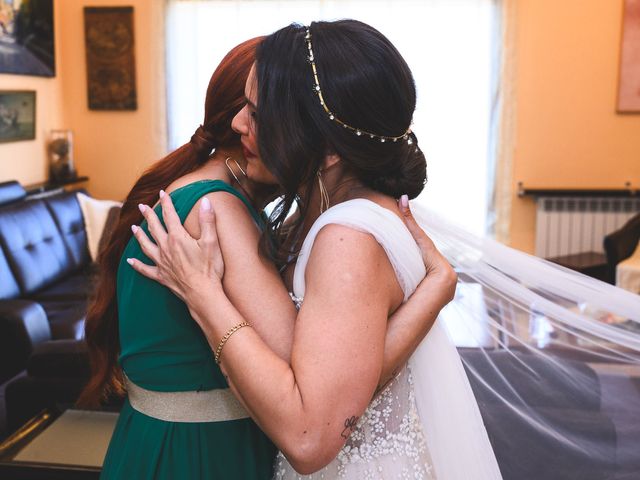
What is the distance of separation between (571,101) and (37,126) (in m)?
4.11

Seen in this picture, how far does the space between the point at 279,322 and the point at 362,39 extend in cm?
44

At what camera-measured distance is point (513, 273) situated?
1685 millimetres

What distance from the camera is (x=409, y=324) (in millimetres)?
1213

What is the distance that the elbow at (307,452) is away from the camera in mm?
1016

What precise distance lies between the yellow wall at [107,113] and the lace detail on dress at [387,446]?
15.5 feet

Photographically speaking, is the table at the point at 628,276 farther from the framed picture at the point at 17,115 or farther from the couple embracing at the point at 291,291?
the framed picture at the point at 17,115

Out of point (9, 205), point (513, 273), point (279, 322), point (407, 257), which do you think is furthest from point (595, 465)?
point (9, 205)

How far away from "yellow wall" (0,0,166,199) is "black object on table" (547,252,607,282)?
3.29 meters

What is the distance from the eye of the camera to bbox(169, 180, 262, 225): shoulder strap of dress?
1.19m

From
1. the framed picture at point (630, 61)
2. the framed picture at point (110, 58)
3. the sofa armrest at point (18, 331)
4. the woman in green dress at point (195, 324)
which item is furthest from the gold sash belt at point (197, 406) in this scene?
the framed picture at point (630, 61)

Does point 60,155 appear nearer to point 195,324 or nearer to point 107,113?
point 107,113

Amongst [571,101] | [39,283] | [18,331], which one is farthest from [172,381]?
[571,101]

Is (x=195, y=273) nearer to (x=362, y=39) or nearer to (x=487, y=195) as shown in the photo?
(x=362, y=39)

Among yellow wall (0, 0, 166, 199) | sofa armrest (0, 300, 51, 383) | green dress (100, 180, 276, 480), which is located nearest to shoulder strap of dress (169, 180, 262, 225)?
green dress (100, 180, 276, 480)
